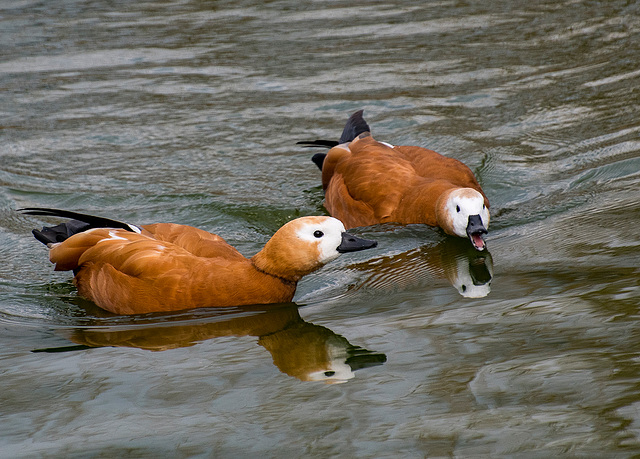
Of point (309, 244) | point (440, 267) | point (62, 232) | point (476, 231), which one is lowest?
point (440, 267)

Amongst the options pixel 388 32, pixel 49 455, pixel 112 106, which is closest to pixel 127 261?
pixel 49 455

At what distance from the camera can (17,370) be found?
4602mm

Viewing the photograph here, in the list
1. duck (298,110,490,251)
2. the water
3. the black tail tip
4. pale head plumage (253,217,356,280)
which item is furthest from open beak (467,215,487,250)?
the black tail tip

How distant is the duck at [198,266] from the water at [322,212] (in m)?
0.13

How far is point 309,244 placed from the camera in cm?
546

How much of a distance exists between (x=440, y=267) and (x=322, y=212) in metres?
2.39

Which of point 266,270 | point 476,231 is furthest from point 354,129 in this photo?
point 266,270

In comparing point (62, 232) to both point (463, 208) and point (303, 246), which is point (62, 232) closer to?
point (303, 246)

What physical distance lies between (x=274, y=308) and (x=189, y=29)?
30.0ft

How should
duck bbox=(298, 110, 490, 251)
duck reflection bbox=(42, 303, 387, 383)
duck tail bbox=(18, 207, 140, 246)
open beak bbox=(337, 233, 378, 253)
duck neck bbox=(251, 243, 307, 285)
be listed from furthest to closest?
duck bbox=(298, 110, 490, 251) < duck tail bbox=(18, 207, 140, 246) < duck neck bbox=(251, 243, 307, 285) < open beak bbox=(337, 233, 378, 253) < duck reflection bbox=(42, 303, 387, 383)

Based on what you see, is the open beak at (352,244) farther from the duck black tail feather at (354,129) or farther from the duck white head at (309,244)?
the duck black tail feather at (354,129)

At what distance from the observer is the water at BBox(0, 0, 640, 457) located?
3660 mm

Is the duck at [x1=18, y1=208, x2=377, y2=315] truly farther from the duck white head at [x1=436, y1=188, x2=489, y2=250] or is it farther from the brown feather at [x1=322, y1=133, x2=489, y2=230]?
the brown feather at [x1=322, y1=133, x2=489, y2=230]

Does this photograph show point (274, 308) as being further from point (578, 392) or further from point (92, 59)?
point (92, 59)
